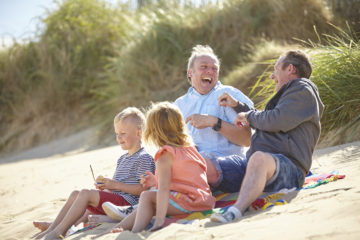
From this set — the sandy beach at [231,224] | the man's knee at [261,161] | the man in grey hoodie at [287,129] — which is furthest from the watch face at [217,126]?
the sandy beach at [231,224]

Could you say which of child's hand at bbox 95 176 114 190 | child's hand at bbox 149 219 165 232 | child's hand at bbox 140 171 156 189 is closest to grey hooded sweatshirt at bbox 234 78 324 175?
child's hand at bbox 140 171 156 189

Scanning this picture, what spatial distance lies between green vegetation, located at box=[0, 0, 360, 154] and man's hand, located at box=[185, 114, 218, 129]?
2.01m

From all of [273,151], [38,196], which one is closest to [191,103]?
[273,151]

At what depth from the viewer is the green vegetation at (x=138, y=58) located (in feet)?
25.1

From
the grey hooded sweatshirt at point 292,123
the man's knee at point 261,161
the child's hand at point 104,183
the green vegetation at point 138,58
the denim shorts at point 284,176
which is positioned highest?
the green vegetation at point 138,58

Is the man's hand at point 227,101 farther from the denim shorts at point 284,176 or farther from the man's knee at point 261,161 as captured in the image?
the man's knee at point 261,161

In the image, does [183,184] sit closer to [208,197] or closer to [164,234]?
[208,197]

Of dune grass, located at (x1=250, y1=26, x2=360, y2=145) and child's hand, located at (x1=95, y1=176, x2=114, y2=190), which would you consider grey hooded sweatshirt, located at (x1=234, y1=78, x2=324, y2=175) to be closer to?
child's hand, located at (x1=95, y1=176, x2=114, y2=190)

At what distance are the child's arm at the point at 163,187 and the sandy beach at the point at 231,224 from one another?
0.16 metres

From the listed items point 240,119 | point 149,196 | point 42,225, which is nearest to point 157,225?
point 149,196

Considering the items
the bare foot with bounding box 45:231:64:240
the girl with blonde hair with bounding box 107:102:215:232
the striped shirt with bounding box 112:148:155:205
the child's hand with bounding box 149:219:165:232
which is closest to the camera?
the child's hand with bounding box 149:219:165:232

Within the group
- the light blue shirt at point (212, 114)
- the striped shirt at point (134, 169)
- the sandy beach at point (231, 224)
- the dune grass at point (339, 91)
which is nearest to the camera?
the sandy beach at point (231, 224)

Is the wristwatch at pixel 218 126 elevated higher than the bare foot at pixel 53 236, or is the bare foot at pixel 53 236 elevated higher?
the wristwatch at pixel 218 126

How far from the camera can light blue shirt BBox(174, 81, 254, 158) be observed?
416 centimetres
